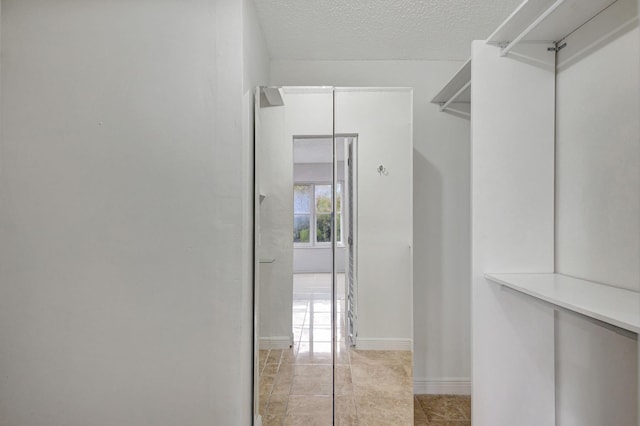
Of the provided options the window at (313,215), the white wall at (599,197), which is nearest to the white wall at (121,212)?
the window at (313,215)

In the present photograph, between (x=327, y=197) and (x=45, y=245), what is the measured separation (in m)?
1.37

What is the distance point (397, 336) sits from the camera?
1973 mm

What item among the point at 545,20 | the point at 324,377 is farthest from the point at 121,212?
the point at 545,20

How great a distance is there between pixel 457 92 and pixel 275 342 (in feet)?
6.15

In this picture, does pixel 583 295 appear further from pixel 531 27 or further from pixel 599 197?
pixel 531 27

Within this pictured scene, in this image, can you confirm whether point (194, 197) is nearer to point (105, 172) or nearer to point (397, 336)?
point (105, 172)

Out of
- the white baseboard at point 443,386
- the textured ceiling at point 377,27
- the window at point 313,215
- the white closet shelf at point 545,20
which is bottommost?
the white baseboard at point 443,386

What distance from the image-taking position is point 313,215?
1.97 meters

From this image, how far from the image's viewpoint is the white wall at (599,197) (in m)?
1.28

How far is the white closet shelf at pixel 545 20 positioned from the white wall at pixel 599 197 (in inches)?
2.2

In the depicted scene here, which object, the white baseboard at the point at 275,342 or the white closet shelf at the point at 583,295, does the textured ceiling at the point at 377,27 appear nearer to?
the white closet shelf at the point at 583,295

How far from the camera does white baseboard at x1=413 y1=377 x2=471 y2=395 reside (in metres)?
2.43

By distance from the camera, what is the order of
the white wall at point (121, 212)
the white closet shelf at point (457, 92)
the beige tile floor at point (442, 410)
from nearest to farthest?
the white wall at point (121, 212) → the white closet shelf at point (457, 92) → the beige tile floor at point (442, 410)

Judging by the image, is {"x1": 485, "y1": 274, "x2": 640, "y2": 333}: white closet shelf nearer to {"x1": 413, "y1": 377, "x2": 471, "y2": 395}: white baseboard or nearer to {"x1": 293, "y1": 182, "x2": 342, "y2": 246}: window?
{"x1": 293, "y1": 182, "x2": 342, "y2": 246}: window
